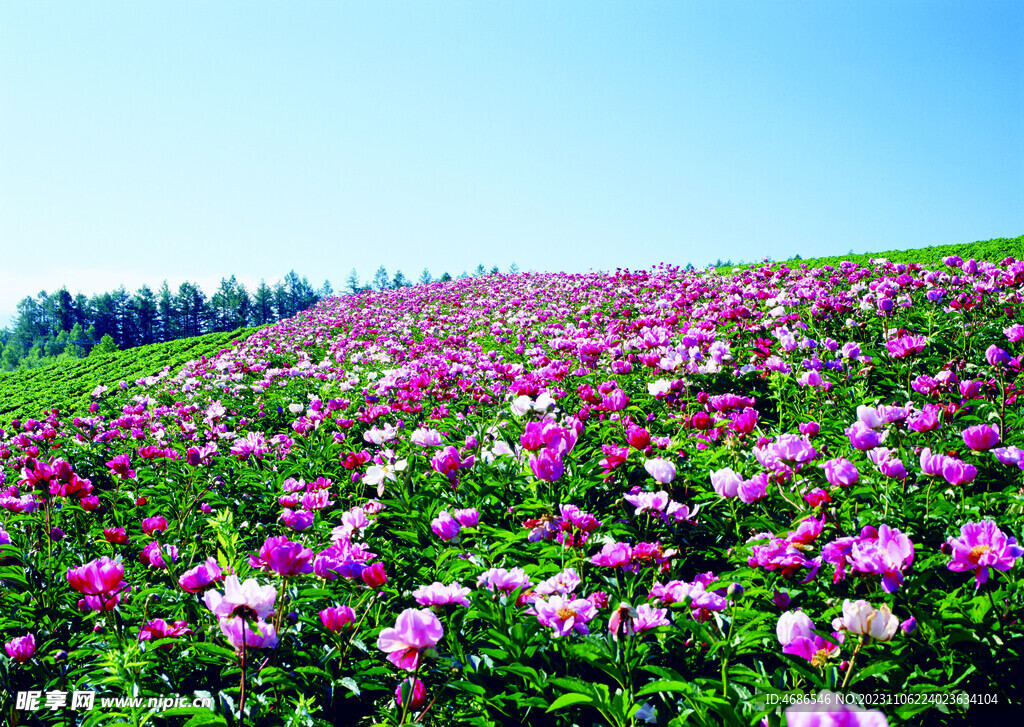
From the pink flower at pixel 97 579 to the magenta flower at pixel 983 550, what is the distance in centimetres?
285

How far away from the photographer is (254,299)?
283ft

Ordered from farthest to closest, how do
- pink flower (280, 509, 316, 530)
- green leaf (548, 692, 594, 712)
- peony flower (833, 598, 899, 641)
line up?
pink flower (280, 509, 316, 530) < green leaf (548, 692, 594, 712) < peony flower (833, 598, 899, 641)

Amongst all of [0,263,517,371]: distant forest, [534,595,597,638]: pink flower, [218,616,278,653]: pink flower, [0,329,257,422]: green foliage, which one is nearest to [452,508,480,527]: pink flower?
[534,595,597,638]: pink flower

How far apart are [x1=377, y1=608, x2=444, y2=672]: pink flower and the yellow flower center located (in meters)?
1.66

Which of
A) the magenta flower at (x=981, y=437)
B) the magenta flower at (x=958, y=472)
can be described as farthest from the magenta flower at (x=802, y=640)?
the magenta flower at (x=981, y=437)

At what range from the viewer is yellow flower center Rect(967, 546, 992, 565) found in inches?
62.4

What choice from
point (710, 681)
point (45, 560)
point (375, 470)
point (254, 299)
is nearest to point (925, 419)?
point (710, 681)

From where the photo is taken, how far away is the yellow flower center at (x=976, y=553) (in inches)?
62.4

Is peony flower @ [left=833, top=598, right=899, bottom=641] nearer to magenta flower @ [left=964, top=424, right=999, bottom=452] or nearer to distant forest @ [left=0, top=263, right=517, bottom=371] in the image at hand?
magenta flower @ [left=964, top=424, right=999, bottom=452]

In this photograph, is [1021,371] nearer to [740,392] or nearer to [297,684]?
[740,392]

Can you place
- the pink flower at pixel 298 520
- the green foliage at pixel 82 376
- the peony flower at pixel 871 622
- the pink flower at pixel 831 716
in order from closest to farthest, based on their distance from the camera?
the pink flower at pixel 831 716 < the peony flower at pixel 871 622 < the pink flower at pixel 298 520 < the green foliage at pixel 82 376

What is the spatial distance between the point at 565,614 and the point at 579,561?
575 millimetres

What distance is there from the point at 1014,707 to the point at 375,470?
2.86m

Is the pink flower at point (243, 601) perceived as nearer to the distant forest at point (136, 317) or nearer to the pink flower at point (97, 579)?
the pink flower at point (97, 579)
